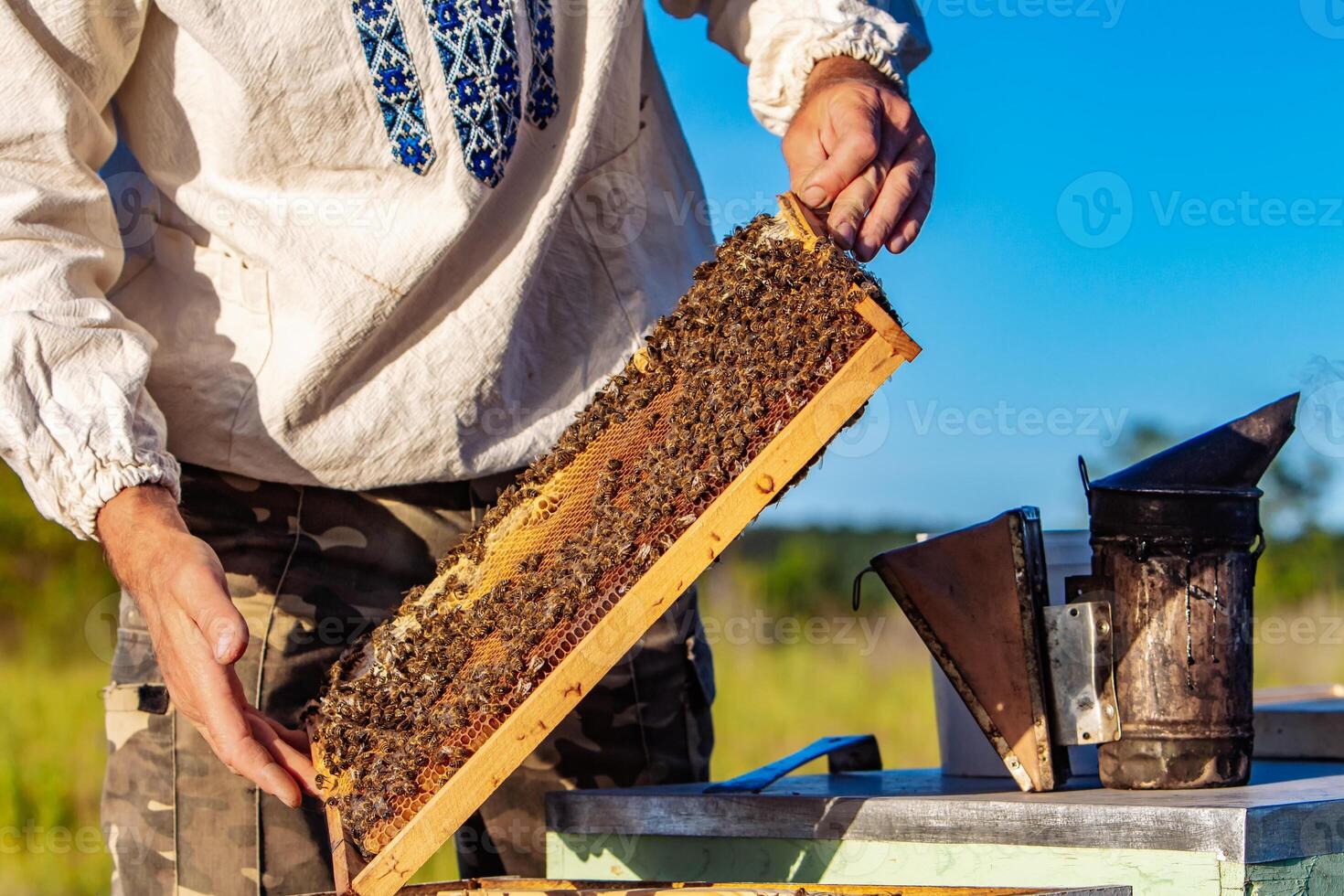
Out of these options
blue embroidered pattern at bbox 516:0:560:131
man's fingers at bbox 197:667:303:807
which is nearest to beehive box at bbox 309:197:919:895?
man's fingers at bbox 197:667:303:807

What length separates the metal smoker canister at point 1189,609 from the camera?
2621 millimetres

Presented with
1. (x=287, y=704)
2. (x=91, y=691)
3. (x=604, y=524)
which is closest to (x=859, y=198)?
(x=604, y=524)

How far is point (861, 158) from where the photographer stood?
105 inches

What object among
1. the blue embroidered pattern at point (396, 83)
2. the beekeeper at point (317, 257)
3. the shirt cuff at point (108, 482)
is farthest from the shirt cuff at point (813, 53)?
the shirt cuff at point (108, 482)

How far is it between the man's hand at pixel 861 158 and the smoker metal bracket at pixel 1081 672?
2.68 feet

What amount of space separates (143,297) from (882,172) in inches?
66.4

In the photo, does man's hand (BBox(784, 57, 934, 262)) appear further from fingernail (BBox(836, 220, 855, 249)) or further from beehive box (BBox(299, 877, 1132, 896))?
beehive box (BBox(299, 877, 1132, 896))

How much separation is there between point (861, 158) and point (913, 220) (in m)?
0.21

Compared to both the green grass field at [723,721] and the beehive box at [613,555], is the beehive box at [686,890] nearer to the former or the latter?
the beehive box at [613,555]

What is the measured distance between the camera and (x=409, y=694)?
8.05ft

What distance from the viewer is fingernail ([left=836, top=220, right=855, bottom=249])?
2590mm

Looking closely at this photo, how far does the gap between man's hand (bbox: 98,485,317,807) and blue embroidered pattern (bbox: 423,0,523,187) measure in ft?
3.43

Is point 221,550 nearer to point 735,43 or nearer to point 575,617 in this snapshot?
point 575,617

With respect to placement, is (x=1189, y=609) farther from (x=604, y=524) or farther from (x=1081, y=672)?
(x=604, y=524)
